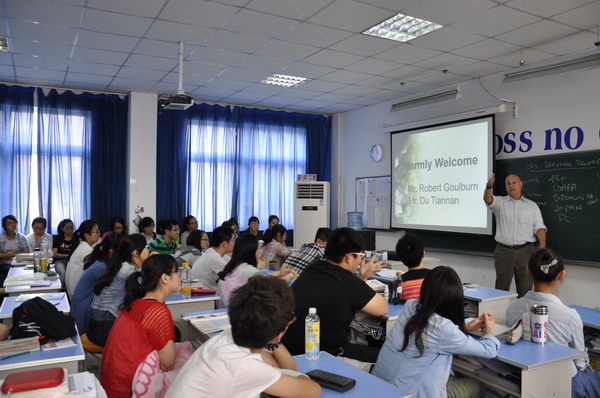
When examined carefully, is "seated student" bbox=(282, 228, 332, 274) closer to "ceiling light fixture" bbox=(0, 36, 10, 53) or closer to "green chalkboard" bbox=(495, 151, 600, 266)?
"green chalkboard" bbox=(495, 151, 600, 266)

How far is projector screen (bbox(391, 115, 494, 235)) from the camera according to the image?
20.4 ft

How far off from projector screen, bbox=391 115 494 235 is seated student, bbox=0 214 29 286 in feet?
18.3

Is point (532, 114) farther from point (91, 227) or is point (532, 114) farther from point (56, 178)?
point (56, 178)

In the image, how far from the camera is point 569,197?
5.38 metres

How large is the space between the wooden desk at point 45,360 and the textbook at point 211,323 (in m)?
0.67

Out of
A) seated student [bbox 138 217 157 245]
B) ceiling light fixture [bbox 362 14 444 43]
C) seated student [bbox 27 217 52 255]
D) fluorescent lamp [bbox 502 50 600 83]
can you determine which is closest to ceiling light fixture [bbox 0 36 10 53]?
seated student [bbox 27 217 52 255]

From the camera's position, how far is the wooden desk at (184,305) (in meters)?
3.72

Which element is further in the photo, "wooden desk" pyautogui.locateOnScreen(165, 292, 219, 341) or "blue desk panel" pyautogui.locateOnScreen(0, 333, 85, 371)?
"wooden desk" pyautogui.locateOnScreen(165, 292, 219, 341)

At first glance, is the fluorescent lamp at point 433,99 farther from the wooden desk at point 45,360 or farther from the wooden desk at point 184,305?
the wooden desk at point 45,360

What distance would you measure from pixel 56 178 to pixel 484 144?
6.30 metres

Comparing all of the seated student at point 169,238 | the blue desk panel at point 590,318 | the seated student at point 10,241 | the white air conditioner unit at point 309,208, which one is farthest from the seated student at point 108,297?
the white air conditioner unit at point 309,208

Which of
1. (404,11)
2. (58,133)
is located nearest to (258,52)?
(404,11)

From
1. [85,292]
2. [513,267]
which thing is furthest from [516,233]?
[85,292]

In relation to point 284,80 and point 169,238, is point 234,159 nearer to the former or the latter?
point 284,80
